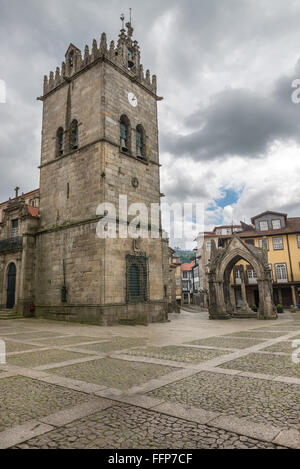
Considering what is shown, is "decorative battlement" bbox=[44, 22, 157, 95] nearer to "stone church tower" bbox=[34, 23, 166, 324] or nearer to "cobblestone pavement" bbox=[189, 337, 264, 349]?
"stone church tower" bbox=[34, 23, 166, 324]

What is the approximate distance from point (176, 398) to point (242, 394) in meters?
1.08

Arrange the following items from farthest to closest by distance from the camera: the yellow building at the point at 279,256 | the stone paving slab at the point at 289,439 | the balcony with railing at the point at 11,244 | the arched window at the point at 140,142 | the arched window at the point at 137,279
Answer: the yellow building at the point at 279,256 < the balcony with railing at the point at 11,244 < the arched window at the point at 140,142 < the arched window at the point at 137,279 < the stone paving slab at the point at 289,439

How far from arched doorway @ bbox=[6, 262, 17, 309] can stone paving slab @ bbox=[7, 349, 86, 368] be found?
55.2 feet

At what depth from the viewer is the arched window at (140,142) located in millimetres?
22983

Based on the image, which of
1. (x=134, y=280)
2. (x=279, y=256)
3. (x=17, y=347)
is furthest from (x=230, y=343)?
(x=279, y=256)

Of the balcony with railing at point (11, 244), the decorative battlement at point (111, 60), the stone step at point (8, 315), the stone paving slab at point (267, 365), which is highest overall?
the decorative battlement at point (111, 60)

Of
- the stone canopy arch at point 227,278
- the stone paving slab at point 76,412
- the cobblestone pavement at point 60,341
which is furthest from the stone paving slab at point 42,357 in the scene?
the stone canopy arch at point 227,278

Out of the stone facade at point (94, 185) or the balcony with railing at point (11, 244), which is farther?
the balcony with railing at point (11, 244)

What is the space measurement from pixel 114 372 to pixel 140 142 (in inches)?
771

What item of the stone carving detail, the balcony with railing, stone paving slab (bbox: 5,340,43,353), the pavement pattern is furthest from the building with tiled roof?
the pavement pattern

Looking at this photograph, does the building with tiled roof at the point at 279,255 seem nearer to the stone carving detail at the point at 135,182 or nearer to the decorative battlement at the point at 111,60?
the stone carving detail at the point at 135,182

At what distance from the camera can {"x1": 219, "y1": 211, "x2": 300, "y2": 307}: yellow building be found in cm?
4116

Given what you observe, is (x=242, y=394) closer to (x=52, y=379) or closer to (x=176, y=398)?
(x=176, y=398)

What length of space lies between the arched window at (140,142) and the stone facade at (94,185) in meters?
0.08
